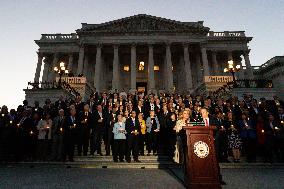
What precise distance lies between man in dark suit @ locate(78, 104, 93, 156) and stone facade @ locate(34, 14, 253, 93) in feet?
83.1

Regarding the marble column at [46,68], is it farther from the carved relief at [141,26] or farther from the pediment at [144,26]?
the carved relief at [141,26]

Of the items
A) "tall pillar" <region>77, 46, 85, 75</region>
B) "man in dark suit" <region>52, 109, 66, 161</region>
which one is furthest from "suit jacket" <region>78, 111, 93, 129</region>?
"tall pillar" <region>77, 46, 85, 75</region>

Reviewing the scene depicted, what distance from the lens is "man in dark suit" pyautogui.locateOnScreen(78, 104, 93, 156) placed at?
10.7m

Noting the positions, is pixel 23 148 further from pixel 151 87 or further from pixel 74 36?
pixel 74 36

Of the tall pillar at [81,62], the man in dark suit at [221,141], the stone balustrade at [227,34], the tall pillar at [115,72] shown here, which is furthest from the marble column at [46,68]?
the man in dark suit at [221,141]

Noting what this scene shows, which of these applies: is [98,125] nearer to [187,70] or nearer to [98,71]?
[98,71]

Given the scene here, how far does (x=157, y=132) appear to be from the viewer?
11.2m

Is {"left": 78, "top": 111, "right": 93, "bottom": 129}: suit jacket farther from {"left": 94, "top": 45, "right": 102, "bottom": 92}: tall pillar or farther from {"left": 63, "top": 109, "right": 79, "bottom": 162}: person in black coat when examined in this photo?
{"left": 94, "top": 45, "right": 102, "bottom": 92}: tall pillar

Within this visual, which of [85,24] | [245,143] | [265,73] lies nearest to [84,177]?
[245,143]

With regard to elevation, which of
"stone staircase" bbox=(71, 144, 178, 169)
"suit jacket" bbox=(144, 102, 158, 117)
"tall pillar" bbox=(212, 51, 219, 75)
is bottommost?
"stone staircase" bbox=(71, 144, 178, 169)

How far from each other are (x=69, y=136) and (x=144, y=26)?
1358 inches

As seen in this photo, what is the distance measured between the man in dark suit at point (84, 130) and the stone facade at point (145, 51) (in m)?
25.3

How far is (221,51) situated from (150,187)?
42.2 meters

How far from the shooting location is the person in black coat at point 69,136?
10008 millimetres
